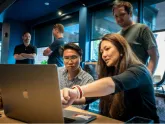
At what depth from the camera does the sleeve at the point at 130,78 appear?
92 cm

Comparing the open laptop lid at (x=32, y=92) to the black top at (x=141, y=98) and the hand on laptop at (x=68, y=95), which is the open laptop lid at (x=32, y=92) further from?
the black top at (x=141, y=98)

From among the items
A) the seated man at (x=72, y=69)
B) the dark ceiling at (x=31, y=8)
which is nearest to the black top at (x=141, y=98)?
the seated man at (x=72, y=69)

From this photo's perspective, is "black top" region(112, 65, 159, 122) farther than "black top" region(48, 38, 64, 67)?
No

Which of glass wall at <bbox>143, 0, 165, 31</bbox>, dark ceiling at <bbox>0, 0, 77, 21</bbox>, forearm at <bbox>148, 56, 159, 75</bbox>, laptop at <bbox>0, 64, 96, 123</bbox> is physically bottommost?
laptop at <bbox>0, 64, 96, 123</bbox>

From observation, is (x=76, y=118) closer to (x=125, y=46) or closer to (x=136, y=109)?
(x=136, y=109)

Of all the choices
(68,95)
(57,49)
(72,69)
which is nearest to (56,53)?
(57,49)

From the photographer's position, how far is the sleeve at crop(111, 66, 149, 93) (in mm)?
919

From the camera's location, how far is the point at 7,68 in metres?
0.93

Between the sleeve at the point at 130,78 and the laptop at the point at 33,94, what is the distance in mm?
249

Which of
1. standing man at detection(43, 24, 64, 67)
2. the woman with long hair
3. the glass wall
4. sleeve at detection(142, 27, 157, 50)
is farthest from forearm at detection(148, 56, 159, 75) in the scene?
the glass wall

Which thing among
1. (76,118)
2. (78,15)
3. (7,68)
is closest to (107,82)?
(76,118)

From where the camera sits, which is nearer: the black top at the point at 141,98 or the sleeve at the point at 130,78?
the sleeve at the point at 130,78

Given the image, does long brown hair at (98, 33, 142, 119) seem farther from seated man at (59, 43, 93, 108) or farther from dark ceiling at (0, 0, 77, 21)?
dark ceiling at (0, 0, 77, 21)

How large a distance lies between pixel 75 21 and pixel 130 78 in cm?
422
